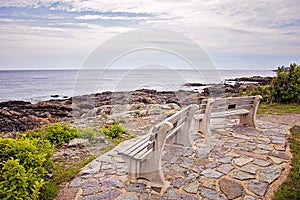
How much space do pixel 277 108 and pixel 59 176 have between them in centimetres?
857

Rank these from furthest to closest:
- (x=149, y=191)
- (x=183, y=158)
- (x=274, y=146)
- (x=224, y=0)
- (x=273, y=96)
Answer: (x=273, y=96), (x=224, y=0), (x=274, y=146), (x=183, y=158), (x=149, y=191)

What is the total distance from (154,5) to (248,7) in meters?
4.10

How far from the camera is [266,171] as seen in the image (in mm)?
3545

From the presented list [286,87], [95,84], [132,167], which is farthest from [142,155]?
[95,84]

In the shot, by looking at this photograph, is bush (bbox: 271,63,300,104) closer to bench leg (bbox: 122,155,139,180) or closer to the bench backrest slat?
A: the bench backrest slat

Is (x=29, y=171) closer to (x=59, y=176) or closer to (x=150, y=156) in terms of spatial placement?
(x=59, y=176)

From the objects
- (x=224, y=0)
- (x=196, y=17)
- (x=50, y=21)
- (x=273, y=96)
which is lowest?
(x=273, y=96)

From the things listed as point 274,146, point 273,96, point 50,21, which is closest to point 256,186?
point 274,146

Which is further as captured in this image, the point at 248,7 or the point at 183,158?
the point at 248,7

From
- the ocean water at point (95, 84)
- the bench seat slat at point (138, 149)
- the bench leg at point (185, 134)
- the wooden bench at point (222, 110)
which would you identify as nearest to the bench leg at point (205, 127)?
the wooden bench at point (222, 110)

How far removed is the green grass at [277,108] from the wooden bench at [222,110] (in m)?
2.59

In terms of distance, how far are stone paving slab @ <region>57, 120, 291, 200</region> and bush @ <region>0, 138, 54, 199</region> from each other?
427 millimetres

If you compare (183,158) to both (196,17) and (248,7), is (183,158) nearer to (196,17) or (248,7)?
(196,17)

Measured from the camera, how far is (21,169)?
2605mm
